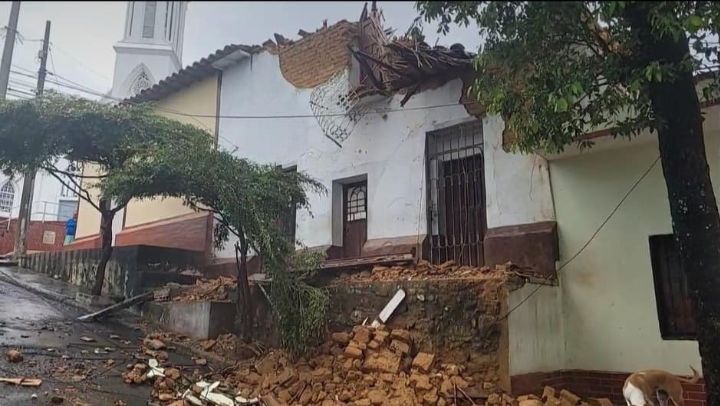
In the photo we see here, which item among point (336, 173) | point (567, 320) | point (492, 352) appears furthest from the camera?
point (336, 173)

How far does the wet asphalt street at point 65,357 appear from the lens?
233 inches

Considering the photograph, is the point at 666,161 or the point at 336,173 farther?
the point at 336,173

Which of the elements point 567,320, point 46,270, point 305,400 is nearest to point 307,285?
point 305,400

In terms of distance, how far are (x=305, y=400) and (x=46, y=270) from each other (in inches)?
423

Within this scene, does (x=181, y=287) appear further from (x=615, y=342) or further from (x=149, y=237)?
(x=615, y=342)

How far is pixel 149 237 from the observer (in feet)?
45.7

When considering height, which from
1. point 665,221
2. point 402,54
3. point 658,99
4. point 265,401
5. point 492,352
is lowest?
point 265,401

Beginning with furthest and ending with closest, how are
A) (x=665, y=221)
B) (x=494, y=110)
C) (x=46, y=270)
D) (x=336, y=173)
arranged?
(x=46, y=270) → (x=336, y=173) → (x=665, y=221) → (x=494, y=110)

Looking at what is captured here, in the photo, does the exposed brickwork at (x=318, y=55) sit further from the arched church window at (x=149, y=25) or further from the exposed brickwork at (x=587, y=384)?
the arched church window at (x=149, y=25)

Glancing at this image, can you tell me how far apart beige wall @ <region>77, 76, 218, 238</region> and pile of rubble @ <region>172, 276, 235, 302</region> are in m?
3.44

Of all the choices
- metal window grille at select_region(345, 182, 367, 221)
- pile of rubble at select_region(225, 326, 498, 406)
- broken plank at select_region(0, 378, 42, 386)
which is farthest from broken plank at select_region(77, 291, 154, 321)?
metal window grille at select_region(345, 182, 367, 221)

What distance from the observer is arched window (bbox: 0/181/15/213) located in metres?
15.4

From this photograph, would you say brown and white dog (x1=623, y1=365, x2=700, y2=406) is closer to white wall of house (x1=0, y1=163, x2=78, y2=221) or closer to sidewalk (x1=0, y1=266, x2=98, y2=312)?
sidewalk (x1=0, y1=266, x2=98, y2=312)

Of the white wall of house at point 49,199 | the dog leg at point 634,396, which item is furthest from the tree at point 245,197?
the white wall of house at point 49,199
